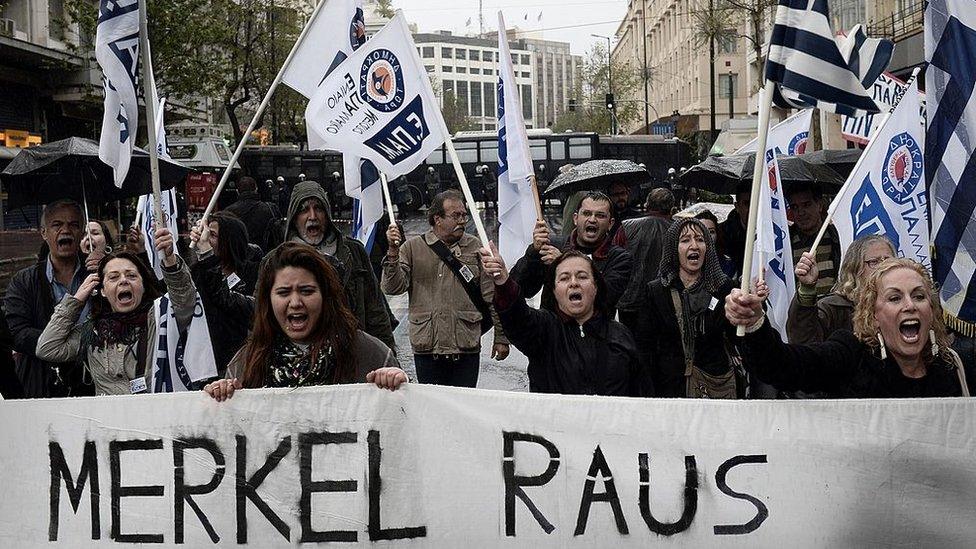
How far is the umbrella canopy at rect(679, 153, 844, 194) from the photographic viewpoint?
302 inches

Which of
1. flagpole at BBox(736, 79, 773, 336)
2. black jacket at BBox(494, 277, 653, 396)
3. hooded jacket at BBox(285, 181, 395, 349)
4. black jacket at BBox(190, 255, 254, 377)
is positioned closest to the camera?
flagpole at BBox(736, 79, 773, 336)

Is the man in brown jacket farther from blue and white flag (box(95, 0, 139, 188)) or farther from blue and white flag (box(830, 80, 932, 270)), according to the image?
blue and white flag (box(830, 80, 932, 270))

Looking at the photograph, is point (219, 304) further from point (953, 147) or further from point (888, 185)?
point (888, 185)

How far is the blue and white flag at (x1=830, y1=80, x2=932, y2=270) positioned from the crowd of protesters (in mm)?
348

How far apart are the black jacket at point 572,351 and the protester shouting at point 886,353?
0.68 meters

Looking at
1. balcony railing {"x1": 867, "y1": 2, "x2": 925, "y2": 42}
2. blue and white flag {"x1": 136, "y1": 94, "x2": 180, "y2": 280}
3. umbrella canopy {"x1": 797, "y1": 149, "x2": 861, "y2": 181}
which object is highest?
balcony railing {"x1": 867, "y1": 2, "x2": 925, "y2": 42}

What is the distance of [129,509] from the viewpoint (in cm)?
414

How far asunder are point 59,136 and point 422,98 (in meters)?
29.8

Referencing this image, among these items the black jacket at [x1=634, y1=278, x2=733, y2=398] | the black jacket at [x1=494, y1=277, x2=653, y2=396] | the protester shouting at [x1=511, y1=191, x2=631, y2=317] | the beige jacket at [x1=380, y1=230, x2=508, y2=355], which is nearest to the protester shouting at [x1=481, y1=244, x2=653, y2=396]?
the black jacket at [x1=494, y1=277, x2=653, y2=396]

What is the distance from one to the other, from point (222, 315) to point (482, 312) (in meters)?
1.60

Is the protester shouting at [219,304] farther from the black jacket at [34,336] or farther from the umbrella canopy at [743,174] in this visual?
the umbrella canopy at [743,174]

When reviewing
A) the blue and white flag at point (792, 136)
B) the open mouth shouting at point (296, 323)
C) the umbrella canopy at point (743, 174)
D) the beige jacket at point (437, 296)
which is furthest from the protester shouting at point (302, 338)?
the blue and white flag at point (792, 136)

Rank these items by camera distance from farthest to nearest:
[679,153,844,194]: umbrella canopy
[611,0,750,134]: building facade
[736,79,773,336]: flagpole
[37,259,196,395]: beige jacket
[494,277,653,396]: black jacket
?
1. [611,0,750,134]: building facade
2. [679,153,844,194]: umbrella canopy
3. [37,259,196,395]: beige jacket
4. [494,277,653,396]: black jacket
5. [736,79,773,336]: flagpole

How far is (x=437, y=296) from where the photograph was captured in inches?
266
